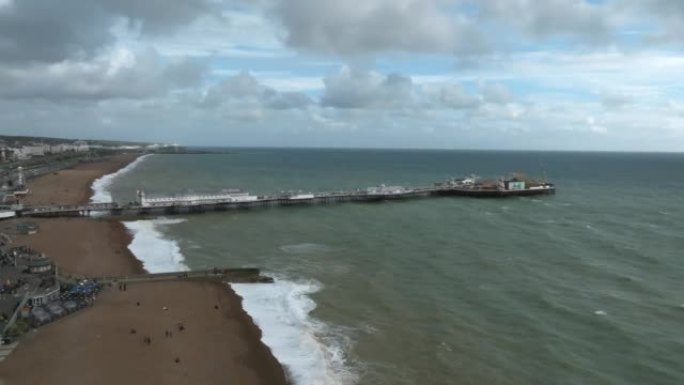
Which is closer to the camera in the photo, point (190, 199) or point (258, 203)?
point (190, 199)

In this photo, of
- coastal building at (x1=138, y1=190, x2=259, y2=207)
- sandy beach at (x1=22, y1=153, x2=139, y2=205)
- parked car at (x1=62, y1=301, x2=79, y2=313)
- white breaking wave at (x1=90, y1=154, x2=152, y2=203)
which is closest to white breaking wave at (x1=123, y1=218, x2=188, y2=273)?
coastal building at (x1=138, y1=190, x2=259, y2=207)

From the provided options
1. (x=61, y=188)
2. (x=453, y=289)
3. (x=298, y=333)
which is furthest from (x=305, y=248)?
(x=61, y=188)

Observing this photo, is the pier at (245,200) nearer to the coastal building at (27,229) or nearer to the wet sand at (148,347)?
the coastal building at (27,229)

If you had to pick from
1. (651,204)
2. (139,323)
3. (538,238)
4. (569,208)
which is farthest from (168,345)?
(651,204)

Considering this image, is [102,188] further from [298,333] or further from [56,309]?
[298,333]

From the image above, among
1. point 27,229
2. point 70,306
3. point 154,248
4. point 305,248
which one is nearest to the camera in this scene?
point 70,306

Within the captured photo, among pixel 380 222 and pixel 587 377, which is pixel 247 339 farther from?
pixel 380 222

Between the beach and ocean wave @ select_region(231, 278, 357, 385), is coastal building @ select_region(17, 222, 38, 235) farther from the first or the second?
ocean wave @ select_region(231, 278, 357, 385)

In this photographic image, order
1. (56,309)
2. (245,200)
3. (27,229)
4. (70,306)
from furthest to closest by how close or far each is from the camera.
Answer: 1. (245,200)
2. (27,229)
3. (70,306)
4. (56,309)
